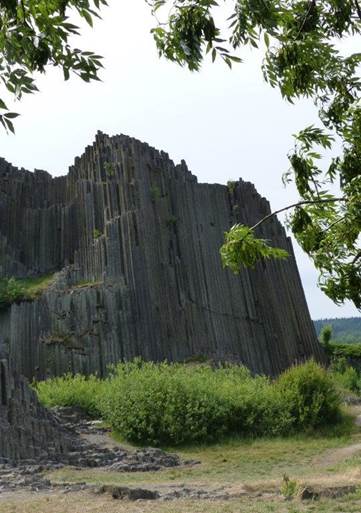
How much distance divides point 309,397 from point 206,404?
3.81 meters

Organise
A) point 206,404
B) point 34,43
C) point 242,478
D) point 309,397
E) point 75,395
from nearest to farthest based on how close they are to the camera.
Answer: point 34,43
point 242,478
point 206,404
point 309,397
point 75,395

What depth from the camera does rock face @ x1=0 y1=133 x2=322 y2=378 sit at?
91.8 feet

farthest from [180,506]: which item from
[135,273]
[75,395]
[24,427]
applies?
[135,273]

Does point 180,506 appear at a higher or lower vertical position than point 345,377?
lower

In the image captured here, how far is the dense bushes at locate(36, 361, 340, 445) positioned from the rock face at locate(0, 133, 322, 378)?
21.6 feet

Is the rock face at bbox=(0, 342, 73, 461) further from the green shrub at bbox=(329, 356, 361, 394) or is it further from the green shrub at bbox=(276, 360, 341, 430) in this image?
the green shrub at bbox=(329, 356, 361, 394)

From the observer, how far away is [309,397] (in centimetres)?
2053

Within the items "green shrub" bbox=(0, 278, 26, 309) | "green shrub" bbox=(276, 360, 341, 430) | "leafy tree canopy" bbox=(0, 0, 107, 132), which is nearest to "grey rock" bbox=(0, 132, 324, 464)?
"green shrub" bbox=(0, 278, 26, 309)

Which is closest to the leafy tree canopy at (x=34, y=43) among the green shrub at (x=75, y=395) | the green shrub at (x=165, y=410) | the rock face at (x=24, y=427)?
the rock face at (x=24, y=427)

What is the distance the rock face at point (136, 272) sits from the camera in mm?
27984

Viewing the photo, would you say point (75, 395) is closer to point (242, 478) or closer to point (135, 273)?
point (135, 273)

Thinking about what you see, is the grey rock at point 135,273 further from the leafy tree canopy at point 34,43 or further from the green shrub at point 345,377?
the leafy tree canopy at point 34,43

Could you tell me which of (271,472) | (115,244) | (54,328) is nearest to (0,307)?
(54,328)

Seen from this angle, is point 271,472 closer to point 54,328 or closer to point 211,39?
point 211,39
